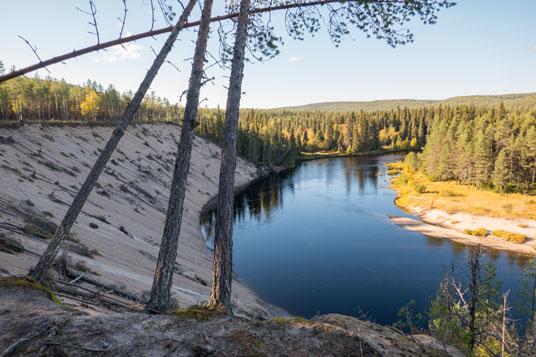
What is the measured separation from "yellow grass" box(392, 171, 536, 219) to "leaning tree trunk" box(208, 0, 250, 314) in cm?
4294

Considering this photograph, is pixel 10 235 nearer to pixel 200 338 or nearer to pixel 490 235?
pixel 200 338

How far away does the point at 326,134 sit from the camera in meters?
129

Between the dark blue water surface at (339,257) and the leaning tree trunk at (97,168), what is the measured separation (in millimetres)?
9270

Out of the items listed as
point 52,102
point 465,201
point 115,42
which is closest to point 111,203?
point 115,42

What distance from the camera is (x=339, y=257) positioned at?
28.1 metres

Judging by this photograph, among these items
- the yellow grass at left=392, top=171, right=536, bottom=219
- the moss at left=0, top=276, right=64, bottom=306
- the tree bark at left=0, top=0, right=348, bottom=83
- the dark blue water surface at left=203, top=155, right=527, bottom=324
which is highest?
the tree bark at left=0, top=0, right=348, bottom=83

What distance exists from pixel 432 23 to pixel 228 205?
621 cm

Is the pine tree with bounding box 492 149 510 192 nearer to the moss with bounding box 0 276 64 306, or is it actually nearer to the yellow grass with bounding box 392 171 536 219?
the yellow grass with bounding box 392 171 536 219

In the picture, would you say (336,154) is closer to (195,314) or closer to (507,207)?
(507,207)

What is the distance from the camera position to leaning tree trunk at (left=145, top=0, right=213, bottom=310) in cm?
576

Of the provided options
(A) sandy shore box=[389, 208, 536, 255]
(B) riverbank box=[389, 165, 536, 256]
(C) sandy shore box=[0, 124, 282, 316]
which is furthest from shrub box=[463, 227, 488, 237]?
(C) sandy shore box=[0, 124, 282, 316]

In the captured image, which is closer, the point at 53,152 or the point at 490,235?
the point at 53,152

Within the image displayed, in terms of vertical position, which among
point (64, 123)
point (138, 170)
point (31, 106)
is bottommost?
point (138, 170)

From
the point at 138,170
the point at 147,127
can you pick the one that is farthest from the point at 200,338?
the point at 147,127
